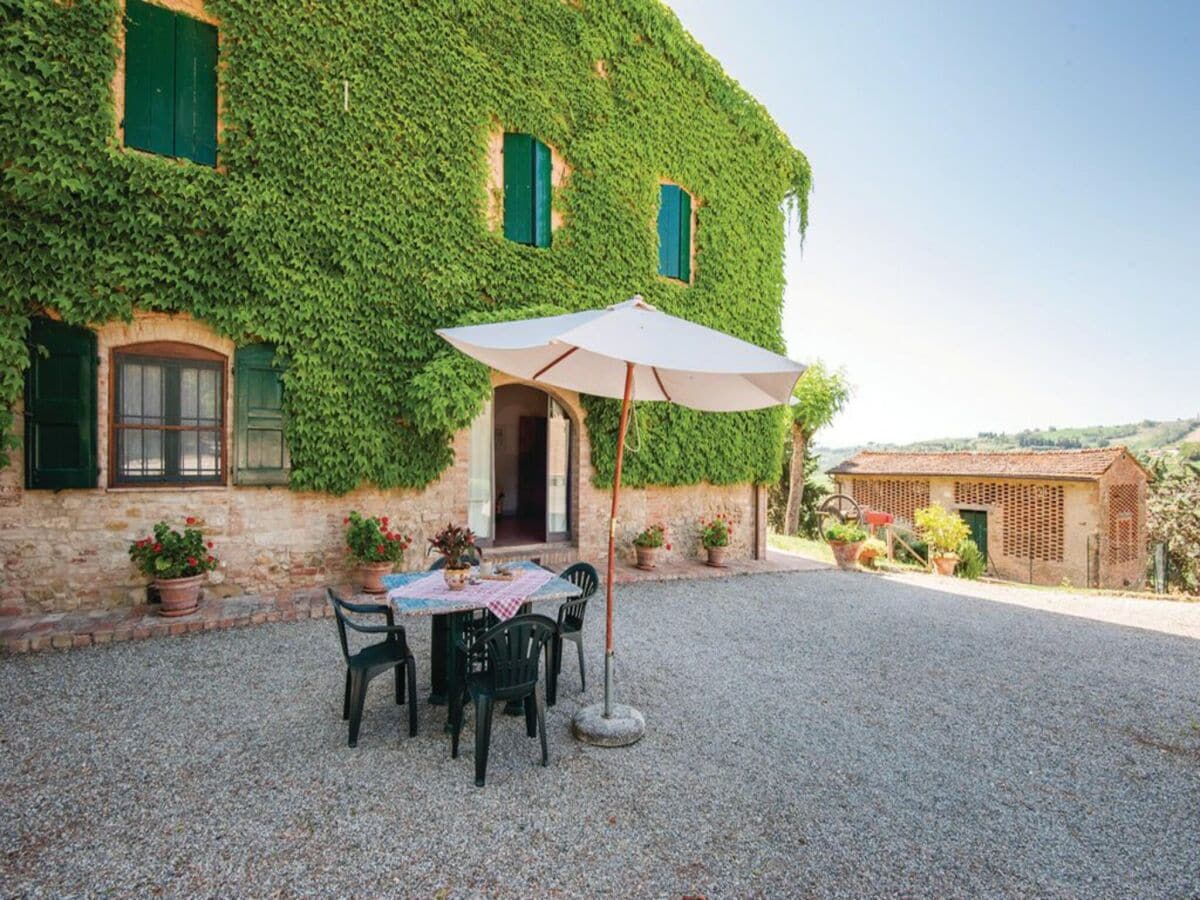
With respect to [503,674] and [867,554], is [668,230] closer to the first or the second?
[867,554]

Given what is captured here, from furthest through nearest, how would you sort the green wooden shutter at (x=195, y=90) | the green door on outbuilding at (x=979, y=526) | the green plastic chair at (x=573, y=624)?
the green door on outbuilding at (x=979, y=526), the green wooden shutter at (x=195, y=90), the green plastic chair at (x=573, y=624)

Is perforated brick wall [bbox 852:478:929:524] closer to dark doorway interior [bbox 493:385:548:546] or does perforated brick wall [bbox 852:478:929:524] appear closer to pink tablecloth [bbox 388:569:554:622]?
dark doorway interior [bbox 493:385:548:546]

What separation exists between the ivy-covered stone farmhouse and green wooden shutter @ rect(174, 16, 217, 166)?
24 mm

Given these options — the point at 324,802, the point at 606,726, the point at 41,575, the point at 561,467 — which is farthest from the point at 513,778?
the point at 561,467

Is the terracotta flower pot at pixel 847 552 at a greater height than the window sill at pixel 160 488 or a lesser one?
lesser

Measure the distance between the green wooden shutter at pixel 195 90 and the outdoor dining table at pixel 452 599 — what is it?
204 inches

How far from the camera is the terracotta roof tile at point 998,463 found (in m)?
16.4

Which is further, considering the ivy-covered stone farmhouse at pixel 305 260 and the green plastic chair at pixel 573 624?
the ivy-covered stone farmhouse at pixel 305 260

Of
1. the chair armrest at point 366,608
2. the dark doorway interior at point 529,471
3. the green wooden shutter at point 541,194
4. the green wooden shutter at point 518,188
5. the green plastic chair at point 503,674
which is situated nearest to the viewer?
the green plastic chair at point 503,674

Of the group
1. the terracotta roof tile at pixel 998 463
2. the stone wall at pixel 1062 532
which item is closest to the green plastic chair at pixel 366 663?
the terracotta roof tile at pixel 998 463

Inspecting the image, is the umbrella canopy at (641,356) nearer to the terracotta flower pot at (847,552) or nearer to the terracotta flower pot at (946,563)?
the terracotta flower pot at (847,552)

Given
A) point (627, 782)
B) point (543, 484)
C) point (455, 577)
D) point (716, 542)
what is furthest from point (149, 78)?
point (716, 542)

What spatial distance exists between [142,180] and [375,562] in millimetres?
4385

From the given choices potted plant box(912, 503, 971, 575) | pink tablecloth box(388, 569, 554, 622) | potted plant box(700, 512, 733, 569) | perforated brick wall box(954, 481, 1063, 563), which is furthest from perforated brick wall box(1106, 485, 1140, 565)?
pink tablecloth box(388, 569, 554, 622)
